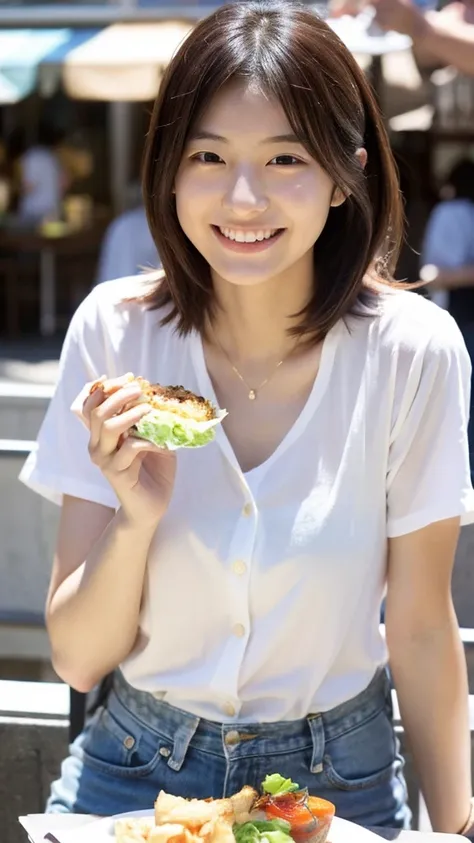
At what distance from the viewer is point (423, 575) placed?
192cm

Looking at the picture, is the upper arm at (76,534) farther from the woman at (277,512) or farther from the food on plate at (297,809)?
the food on plate at (297,809)

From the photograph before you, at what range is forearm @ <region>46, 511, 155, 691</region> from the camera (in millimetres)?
1843

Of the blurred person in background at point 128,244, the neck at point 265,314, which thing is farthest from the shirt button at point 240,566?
the blurred person in background at point 128,244

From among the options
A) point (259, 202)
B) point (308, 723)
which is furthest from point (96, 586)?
point (259, 202)

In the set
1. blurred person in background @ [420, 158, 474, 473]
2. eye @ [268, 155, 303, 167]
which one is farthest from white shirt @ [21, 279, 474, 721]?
blurred person in background @ [420, 158, 474, 473]

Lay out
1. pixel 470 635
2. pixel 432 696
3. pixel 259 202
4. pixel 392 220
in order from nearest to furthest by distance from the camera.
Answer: pixel 259 202
pixel 432 696
pixel 392 220
pixel 470 635

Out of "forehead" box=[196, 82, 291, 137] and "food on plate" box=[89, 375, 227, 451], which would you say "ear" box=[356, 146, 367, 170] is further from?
"food on plate" box=[89, 375, 227, 451]

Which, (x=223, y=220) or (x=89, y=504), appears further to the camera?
(x=89, y=504)

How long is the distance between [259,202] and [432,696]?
831mm

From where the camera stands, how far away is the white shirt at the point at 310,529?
187 cm

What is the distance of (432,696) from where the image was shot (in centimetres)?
191

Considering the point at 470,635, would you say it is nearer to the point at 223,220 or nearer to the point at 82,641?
the point at 82,641

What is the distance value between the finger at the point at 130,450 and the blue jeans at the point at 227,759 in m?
0.43

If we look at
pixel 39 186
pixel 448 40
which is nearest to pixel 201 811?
pixel 448 40
